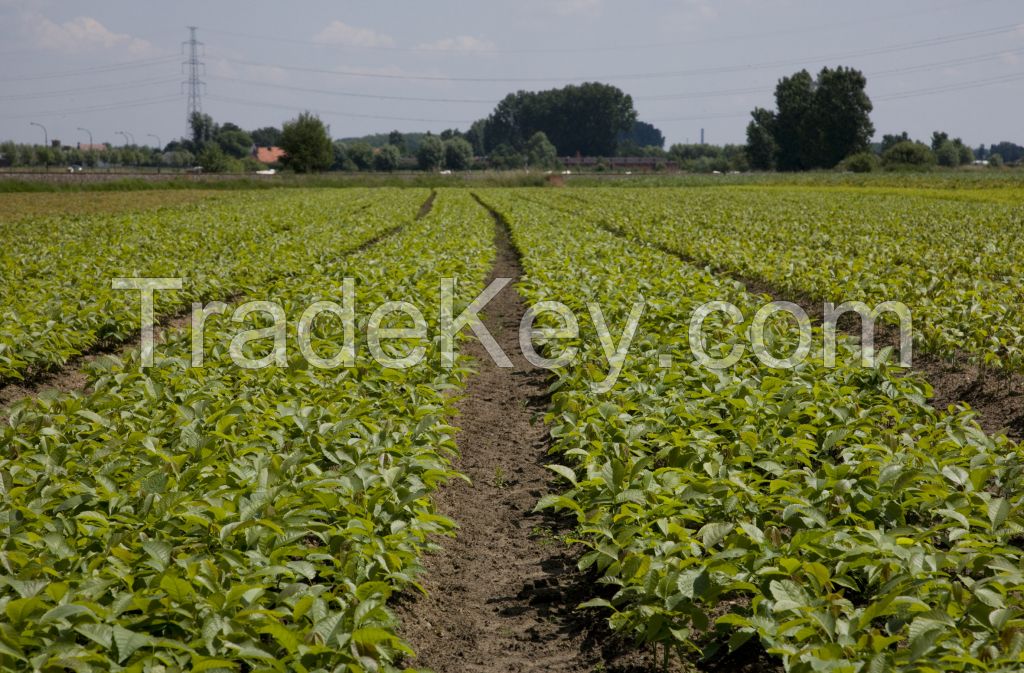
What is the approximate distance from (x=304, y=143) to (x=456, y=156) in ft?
183

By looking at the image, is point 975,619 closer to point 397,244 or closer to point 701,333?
point 701,333

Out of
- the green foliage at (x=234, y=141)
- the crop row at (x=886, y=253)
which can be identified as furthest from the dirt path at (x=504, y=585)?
the green foliage at (x=234, y=141)

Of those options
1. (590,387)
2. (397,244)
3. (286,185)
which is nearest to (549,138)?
(286,185)

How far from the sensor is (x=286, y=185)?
177 ft

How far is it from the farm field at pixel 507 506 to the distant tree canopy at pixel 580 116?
14259 centimetres

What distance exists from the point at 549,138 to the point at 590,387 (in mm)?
148362

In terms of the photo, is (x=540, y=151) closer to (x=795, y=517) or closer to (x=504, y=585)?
(x=504, y=585)

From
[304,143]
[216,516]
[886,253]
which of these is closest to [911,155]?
[304,143]

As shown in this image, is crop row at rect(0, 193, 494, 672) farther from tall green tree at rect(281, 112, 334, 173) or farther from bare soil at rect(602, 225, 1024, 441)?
Answer: tall green tree at rect(281, 112, 334, 173)

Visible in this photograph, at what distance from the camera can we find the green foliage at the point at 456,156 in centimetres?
12235

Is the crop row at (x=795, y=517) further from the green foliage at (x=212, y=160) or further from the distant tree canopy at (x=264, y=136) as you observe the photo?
the distant tree canopy at (x=264, y=136)

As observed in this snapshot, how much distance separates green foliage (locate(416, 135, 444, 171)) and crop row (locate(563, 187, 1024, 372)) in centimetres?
9063

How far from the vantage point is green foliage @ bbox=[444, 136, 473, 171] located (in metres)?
122

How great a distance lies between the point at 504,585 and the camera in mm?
4445
